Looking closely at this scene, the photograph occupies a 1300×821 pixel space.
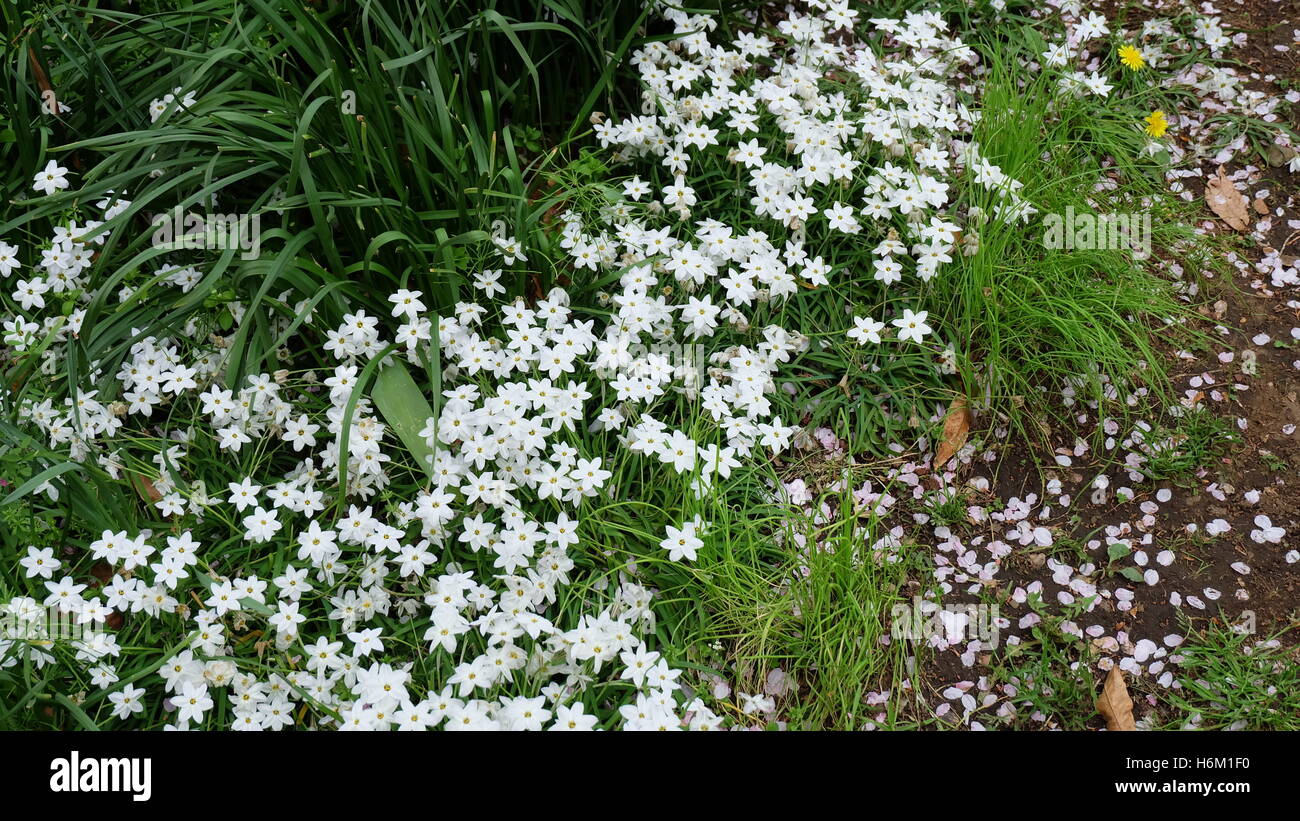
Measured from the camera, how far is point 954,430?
3602 mm

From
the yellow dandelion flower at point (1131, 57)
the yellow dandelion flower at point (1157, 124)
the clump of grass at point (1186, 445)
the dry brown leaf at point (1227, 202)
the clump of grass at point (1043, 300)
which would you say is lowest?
the clump of grass at point (1186, 445)

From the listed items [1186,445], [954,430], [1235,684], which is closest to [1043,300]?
[954,430]

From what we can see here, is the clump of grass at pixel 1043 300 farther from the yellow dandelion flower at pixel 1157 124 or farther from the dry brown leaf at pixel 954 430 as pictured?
the yellow dandelion flower at pixel 1157 124

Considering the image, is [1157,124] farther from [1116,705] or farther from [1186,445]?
[1116,705]

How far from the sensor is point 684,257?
3547 mm

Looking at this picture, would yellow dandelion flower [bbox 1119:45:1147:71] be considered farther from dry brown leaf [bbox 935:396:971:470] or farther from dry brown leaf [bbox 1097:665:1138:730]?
dry brown leaf [bbox 1097:665:1138:730]

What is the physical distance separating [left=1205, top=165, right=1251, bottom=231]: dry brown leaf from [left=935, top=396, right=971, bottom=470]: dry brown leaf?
1.54 metres

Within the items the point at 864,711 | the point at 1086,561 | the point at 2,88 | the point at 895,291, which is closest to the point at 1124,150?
the point at 895,291

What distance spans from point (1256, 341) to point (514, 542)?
282 centimetres

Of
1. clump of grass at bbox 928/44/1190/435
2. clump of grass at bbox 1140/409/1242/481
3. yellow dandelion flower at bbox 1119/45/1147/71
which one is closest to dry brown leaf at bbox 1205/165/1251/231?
clump of grass at bbox 928/44/1190/435

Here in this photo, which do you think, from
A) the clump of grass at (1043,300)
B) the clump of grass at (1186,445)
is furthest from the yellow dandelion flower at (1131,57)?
the clump of grass at (1186,445)

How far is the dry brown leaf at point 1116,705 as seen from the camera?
117 inches

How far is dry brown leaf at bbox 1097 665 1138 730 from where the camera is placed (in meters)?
2.96

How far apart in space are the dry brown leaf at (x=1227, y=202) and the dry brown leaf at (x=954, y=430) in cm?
154
